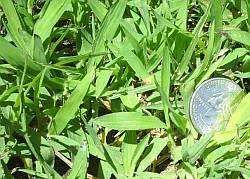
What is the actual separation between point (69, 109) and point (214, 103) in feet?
1.40

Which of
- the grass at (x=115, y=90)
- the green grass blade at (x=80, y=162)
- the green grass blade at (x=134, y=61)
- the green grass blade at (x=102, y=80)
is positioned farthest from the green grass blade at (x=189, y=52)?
the green grass blade at (x=80, y=162)

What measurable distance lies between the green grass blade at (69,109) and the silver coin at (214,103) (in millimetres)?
312

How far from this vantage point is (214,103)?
1.67m

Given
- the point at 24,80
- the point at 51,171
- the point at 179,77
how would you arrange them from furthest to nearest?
the point at 179,77, the point at 24,80, the point at 51,171

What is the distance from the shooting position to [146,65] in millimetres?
1696

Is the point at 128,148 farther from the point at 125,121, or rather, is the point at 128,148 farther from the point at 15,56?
the point at 15,56

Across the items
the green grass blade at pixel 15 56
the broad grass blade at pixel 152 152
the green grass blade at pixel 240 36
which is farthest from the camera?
the green grass blade at pixel 240 36

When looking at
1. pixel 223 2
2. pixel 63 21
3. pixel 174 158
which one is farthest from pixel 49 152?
pixel 223 2

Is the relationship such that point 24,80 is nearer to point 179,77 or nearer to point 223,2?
point 179,77

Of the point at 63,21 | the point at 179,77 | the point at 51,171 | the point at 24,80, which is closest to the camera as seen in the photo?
the point at 51,171

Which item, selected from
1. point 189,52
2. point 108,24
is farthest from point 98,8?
point 189,52

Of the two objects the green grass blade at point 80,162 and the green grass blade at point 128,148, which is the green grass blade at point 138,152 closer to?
the green grass blade at point 128,148

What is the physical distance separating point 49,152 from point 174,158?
14.2 inches

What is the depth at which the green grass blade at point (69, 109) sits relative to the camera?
62.0 inches
